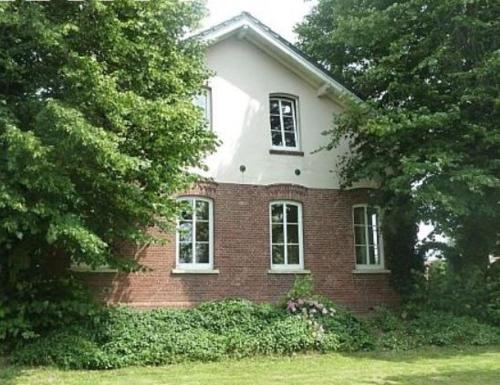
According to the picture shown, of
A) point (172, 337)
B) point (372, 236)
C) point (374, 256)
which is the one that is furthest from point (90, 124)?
point (374, 256)

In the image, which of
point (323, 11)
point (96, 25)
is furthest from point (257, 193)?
point (323, 11)

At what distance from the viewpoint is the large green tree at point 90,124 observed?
998 cm

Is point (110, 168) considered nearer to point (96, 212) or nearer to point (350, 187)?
point (96, 212)

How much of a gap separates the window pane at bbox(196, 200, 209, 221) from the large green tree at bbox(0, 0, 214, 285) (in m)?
3.26

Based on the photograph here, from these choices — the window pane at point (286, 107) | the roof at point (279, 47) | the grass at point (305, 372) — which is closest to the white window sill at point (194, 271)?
the grass at point (305, 372)

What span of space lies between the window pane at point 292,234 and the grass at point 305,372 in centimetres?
447

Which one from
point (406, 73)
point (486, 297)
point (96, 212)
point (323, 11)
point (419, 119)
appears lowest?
point (486, 297)

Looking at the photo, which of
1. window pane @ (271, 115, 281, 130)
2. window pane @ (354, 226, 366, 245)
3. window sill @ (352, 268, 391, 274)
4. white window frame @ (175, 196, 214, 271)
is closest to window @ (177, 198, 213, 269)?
white window frame @ (175, 196, 214, 271)

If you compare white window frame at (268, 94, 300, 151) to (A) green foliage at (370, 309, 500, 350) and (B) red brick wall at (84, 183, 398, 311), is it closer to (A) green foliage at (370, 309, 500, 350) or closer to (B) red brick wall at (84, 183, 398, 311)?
(B) red brick wall at (84, 183, 398, 311)

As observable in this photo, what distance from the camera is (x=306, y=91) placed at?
1803 centimetres

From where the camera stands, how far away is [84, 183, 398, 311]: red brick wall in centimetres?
1510

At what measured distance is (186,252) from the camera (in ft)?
51.5

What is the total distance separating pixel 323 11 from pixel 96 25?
13874mm

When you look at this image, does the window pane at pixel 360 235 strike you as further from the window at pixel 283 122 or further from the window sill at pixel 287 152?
the window at pixel 283 122
